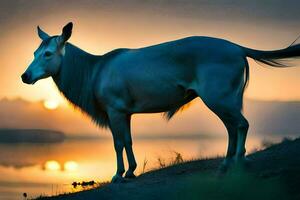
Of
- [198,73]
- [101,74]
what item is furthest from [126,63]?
[198,73]

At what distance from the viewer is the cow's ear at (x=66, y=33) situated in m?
13.5

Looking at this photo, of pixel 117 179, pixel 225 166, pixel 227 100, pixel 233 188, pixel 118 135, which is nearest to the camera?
pixel 233 188

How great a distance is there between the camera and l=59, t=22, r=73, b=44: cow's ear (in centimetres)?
1355

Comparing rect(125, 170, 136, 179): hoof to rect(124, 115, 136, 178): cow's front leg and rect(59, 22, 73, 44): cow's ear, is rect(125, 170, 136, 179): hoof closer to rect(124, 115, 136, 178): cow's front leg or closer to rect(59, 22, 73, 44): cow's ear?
rect(124, 115, 136, 178): cow's front leg

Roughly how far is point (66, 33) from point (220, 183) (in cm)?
437

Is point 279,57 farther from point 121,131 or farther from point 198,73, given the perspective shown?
point 121,131

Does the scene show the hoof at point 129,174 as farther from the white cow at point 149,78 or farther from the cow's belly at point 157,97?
the cow's belly at point 157,97

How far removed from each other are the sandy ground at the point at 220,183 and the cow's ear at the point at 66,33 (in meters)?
2.90

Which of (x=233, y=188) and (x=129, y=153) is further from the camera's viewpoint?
(x=129, y=153)

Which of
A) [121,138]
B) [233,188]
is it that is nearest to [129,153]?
[121,138]

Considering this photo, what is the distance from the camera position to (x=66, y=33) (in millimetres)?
13688

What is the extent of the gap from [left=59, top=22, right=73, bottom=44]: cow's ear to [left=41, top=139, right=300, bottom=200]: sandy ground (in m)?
2.90

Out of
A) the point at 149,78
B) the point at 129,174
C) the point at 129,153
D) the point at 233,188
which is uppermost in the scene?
the point at 149,78

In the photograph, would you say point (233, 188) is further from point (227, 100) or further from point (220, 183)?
point (227, 100)
